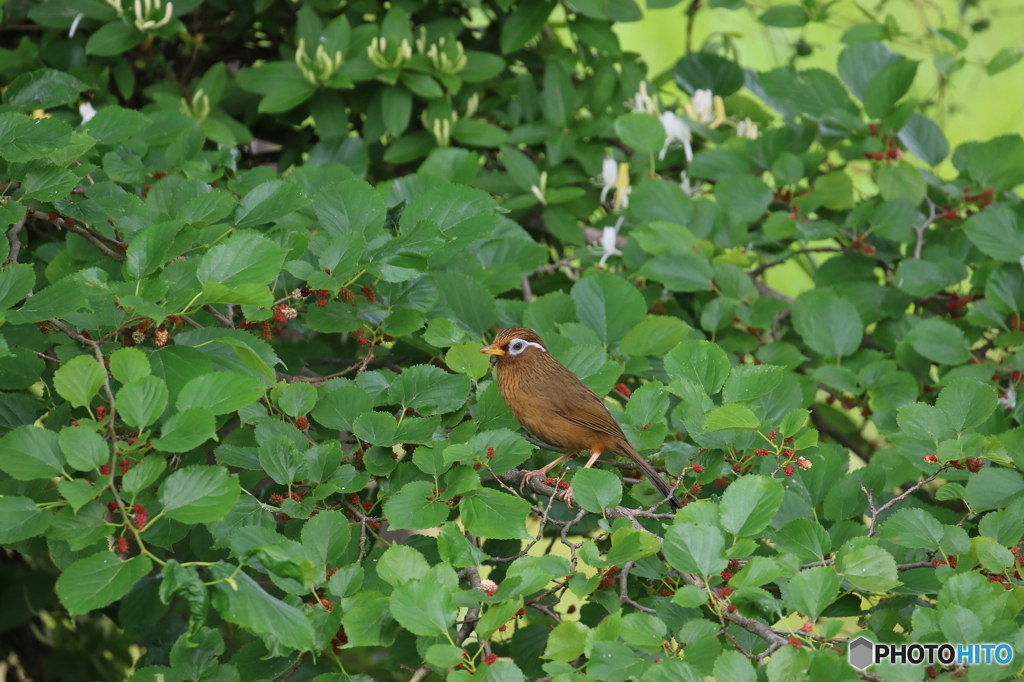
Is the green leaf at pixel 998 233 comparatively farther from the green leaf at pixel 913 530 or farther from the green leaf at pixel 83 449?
the green leaf at pixel 83 449

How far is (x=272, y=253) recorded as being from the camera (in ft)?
5.51

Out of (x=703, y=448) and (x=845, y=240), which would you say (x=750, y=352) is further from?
(x=703, y=448)

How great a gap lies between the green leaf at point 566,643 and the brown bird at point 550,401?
2.17 feet

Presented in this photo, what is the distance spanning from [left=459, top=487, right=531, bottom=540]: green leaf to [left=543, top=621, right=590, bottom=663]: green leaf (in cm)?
19

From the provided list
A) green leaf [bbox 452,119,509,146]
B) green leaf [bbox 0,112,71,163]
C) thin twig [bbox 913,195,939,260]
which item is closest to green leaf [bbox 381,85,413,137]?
green leaf [bbox 452,119,509,146]

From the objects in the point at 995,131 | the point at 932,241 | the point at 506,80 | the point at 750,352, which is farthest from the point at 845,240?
the point at 995,131

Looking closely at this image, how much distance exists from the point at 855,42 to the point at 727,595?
2417 millimetres

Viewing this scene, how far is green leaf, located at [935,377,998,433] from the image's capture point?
1822 mm

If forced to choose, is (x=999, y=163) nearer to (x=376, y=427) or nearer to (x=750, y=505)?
(x=750, y=505)

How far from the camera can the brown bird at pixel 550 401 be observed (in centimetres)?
213

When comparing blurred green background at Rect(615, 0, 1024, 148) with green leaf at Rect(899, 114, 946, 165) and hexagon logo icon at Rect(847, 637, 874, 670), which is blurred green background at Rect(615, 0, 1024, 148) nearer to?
green leaf at Rect(899, 114, 946, 165)

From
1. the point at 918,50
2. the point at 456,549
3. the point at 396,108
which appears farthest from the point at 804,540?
the point at 918,50

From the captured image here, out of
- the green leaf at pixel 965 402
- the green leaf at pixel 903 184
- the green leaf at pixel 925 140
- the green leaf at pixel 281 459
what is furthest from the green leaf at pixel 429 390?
the green leaf at pixel 925 140

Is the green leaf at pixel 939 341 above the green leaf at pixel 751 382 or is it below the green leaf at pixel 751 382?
below
